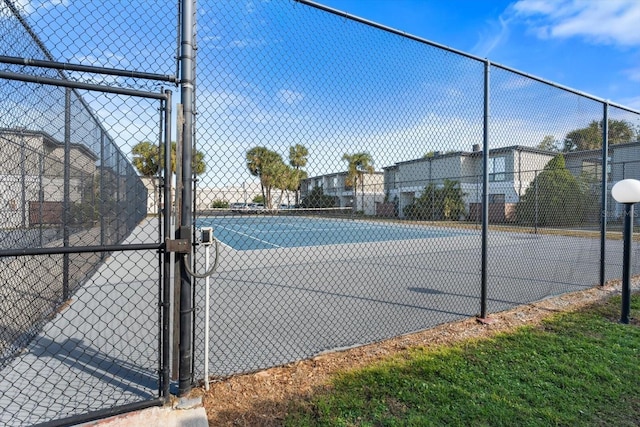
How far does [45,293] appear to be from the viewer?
3.90 m

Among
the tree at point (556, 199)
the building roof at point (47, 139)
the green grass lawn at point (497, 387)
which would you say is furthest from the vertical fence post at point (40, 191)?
the tree at point (556, 199)


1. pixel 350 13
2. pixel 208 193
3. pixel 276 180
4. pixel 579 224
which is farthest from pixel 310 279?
pixel 579 224

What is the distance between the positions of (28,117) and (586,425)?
4634 mm

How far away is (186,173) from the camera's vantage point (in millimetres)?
2156

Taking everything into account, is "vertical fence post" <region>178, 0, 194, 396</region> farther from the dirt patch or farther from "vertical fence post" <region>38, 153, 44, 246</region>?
"vertical fence post" <region>38, 153, 44, 246</region>

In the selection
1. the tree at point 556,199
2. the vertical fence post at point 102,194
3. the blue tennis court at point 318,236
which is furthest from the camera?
the blue tennis court at point 318,236

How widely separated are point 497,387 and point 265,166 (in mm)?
2367

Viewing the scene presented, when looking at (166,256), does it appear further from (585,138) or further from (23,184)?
(585,138)

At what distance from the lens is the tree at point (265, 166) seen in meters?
2.60

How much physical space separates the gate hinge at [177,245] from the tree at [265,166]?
0.75 meters

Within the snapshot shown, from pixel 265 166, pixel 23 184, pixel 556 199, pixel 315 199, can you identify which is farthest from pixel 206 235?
pixel 556 199

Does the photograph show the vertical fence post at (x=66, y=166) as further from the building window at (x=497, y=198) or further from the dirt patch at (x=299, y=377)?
the building window at (x=497, y=198)

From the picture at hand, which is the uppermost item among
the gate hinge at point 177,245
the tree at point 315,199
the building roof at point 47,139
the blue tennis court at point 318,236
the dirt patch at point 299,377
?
the building roof at point 47,139

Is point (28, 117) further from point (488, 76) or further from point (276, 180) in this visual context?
point (488, 76)
